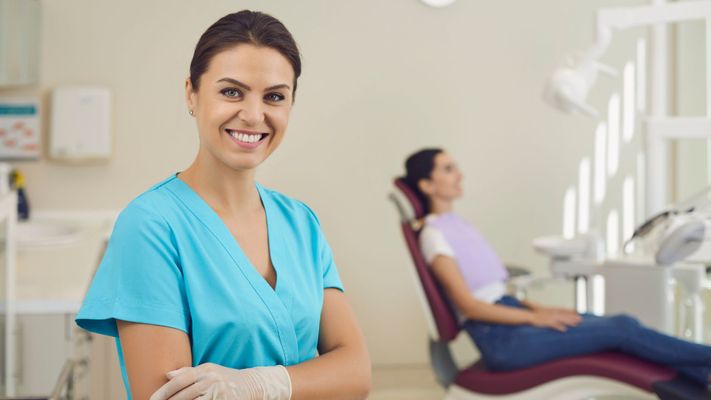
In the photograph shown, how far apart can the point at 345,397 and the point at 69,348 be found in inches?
36.6

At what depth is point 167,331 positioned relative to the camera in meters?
0.67

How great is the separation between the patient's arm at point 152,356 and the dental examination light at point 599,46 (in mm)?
1469

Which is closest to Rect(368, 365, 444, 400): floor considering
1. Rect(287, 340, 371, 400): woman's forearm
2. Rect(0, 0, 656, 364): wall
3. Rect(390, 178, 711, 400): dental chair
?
Rect(0, 0, 656, 364): wall

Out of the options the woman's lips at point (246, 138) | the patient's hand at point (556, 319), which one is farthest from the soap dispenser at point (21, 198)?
the woman's lips at point (246, 138)

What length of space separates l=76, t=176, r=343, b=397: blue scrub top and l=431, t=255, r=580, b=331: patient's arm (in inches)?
55.7

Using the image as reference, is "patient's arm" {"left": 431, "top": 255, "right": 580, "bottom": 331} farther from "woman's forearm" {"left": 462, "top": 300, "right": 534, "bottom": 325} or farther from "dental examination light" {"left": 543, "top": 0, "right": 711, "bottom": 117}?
"dental examination light" {"left": 543, "top": 0, "right": 711, "bottom": 117}

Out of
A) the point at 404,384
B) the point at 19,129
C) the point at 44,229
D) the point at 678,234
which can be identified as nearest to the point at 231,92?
the point at 678,234

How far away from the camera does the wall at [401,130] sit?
2529 millimetres

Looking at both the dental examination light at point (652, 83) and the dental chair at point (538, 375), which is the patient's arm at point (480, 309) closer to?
the dental chair at point (538, 375)

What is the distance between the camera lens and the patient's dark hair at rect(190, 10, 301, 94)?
65 cm

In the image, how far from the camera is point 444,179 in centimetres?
226

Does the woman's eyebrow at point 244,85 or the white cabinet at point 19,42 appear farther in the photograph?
the white cabinet at point 19,42

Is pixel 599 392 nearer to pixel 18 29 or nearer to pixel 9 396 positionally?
pixel 9 396

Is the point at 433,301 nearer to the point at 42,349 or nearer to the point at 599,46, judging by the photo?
the point at 599,46
